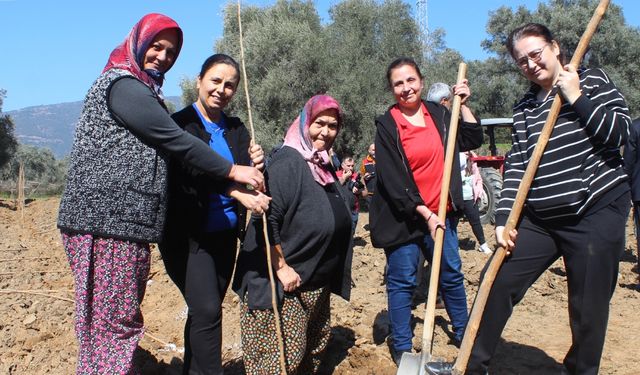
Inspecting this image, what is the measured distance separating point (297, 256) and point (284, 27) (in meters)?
17.7

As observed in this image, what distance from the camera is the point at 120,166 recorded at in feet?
7.90

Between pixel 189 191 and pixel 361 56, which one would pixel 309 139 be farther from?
pixel 361 56

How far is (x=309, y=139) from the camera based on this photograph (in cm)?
312

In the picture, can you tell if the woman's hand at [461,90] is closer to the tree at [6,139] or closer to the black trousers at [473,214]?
the black trousers at [473,214]

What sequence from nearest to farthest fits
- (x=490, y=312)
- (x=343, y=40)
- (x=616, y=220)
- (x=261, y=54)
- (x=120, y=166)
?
(x=120, y=166)
(x=616, y=220)
(x=490, y=312)
(x=261, y=54)
(x=343, y=40)

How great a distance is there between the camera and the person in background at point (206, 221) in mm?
2857

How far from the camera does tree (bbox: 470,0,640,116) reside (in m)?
22.6

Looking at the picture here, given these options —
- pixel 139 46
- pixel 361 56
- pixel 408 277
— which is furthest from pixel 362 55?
pixel 139 46

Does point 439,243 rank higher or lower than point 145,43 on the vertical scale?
lower

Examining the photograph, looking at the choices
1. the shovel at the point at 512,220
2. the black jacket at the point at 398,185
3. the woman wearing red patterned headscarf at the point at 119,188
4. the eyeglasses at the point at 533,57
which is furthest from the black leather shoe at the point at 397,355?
the eyeglasses at the point at 533,57

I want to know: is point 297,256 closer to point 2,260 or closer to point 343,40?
point 2,260

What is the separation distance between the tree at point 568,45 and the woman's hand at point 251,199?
2103 centimetres

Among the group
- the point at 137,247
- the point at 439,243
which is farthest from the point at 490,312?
the point at 137,247

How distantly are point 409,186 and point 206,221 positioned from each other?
1191 mm
